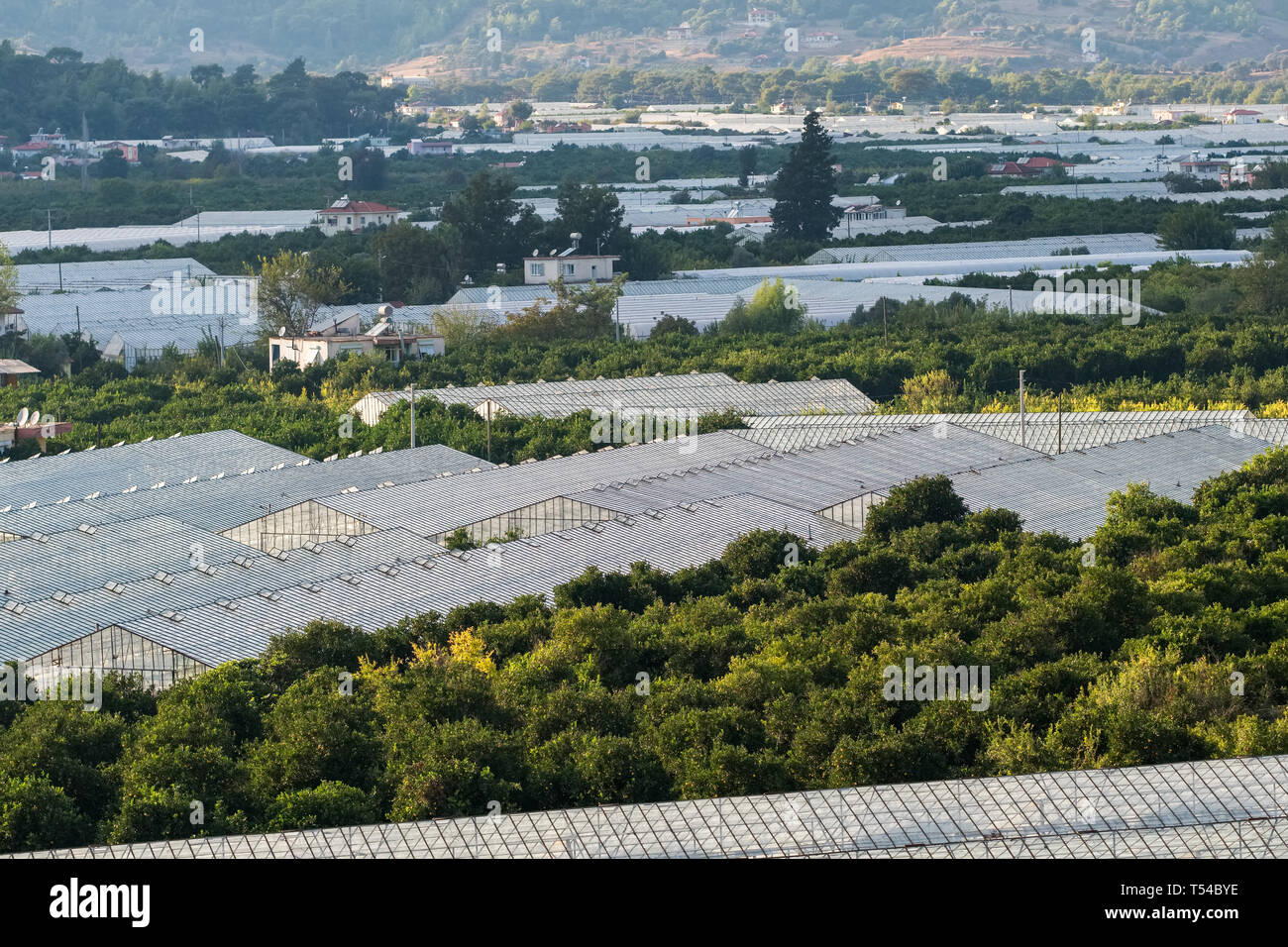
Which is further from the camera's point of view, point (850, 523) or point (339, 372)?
point (339, 372)

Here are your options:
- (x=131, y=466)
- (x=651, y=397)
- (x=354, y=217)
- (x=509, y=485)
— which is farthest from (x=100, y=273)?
(x=509, y=485)

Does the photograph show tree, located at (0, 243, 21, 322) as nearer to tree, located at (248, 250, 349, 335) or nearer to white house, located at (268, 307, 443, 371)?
tree, located at (248, 250, 349, 335)

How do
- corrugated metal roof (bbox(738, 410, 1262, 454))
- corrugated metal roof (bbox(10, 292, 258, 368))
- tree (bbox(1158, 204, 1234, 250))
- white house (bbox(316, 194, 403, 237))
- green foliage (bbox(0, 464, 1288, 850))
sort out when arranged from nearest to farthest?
green foliage (bbox(0, 464, 1288, 850)) → corrugated metal roof (bbox(738, 410, 1262, 454)) → corrugated metal roof (bbox(10, 292, 258, 368)) → tree (bbox(1158, 204, 1234, 250)) → white house (bbox(316, 194, 403, 237))

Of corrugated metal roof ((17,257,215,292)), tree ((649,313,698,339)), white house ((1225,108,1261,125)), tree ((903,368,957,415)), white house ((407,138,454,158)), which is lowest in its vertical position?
tree ((903,368,957,415))

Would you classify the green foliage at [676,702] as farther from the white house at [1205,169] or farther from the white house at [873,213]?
the white house at [1205,169]

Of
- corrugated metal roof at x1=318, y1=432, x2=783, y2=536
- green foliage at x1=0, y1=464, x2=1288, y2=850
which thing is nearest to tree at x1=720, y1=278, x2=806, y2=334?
corrugated metal roof at x1=318, y1=432, x2=783, y2=536

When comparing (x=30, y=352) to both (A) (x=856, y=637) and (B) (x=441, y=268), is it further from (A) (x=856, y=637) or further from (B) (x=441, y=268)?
(A) (x=856, y=637)

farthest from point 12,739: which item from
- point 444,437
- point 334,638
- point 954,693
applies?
point 444,437
